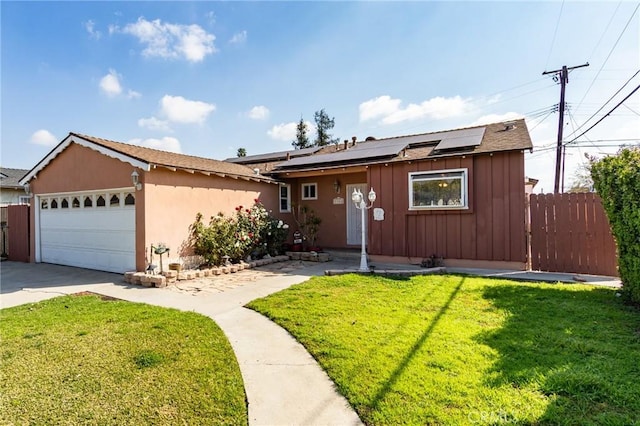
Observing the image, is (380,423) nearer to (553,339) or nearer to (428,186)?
(553,339)

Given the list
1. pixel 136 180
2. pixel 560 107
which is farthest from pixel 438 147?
pixel 560 107

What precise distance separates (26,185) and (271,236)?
29.8 ft

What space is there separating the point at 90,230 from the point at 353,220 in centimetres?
874

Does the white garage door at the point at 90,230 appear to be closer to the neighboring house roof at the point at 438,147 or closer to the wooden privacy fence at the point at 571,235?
the neighboring house roof at the point at 438,147

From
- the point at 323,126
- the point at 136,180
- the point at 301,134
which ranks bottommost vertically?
the point at 136,180

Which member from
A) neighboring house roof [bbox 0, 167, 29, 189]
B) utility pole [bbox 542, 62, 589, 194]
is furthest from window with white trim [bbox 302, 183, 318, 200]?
neighboring house roof [bbox 0, 167, 29, 189]

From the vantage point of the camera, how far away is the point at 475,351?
346 cm

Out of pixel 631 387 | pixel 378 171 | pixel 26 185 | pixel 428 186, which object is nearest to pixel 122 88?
pixel 26 185

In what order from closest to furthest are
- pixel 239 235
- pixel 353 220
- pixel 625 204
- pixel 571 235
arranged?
pixel 625 204 < pixel 571 235 < pixel 239 235 < pixel 353 220

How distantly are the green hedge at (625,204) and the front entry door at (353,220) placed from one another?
279 inches

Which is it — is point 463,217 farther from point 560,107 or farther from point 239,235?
point 560,107

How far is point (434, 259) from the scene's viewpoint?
29.2 feet

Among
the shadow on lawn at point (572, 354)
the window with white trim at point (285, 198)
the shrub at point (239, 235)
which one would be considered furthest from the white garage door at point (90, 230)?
the shadow on lawn at point (572, 354)

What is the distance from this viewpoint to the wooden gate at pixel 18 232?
11273 millimetres
